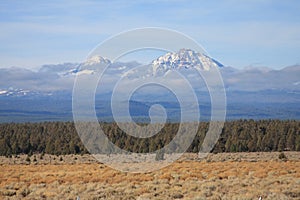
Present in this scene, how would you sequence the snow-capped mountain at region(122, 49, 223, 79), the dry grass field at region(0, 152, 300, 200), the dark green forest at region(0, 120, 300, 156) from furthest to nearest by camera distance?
the dark green forest at region(0, 120, 300, 156)
the snow-capped mountain at region(122, 49, 223, 79)
the dry grass field at region(0, 152, 300, 200)

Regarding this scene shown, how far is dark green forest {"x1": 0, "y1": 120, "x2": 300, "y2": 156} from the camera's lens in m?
63.4

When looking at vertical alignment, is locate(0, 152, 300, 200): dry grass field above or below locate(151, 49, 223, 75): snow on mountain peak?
below

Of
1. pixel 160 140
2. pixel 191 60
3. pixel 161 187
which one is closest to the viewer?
pixel 161 187

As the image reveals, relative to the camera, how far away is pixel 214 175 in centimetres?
2828

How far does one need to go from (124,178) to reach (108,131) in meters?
39.7

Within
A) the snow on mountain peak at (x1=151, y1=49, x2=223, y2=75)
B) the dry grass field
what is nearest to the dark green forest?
the snow on mountain peak at (x1=151, y1=49, x2=223, y2=75)

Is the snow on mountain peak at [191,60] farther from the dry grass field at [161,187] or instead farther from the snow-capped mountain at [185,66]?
the dry grass field at [161,187]

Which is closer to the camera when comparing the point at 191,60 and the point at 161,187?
the point at 161,187

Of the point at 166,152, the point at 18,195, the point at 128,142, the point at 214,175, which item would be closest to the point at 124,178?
the point at 214,175

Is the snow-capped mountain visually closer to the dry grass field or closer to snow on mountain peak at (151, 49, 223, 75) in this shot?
snow on mountain peak at (151, 49, 223, 75)

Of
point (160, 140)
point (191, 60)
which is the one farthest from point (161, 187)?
point (160, 140)

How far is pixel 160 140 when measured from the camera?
6197 cm

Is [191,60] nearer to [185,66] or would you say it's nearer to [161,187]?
[185,66]

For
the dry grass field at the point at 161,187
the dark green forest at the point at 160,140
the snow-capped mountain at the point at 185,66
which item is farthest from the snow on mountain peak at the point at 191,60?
the dark green forest at the point at 160,140
